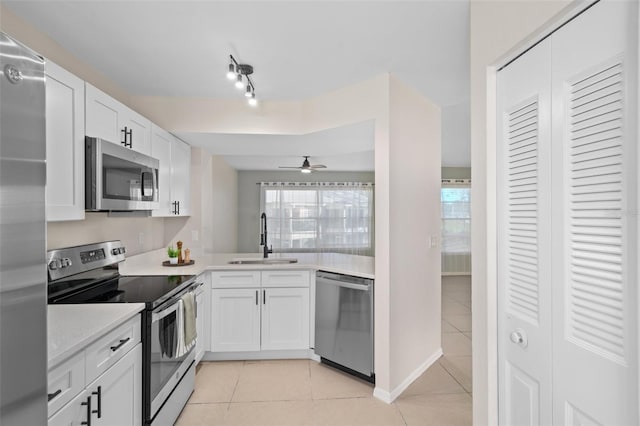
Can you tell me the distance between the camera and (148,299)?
1.88 m

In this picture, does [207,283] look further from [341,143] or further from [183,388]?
[341,143]

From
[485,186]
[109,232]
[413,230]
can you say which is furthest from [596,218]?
[109,232]

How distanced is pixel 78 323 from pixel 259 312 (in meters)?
1.77

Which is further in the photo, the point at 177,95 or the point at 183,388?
the point at 177,95

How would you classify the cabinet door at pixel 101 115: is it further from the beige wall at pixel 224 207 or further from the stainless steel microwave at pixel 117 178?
the beige wall at pixel 224 207

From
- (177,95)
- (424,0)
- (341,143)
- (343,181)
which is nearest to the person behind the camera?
(424,0)

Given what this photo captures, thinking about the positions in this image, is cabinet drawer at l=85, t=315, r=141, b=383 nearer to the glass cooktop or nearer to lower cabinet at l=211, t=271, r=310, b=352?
the glass cooktop

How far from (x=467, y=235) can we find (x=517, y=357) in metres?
6.19

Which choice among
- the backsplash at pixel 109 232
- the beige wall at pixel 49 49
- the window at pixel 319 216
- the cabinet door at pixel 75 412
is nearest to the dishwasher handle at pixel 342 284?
the backsplash at pixel 109 232

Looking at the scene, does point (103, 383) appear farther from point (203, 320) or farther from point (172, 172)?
point (172, 172)

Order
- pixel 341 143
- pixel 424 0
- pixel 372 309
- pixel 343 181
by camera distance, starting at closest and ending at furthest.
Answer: pixel 424 0
pixel 372 309
pixel 341 143
pixel 343 181

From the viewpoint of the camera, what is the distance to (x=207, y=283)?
9.90 feet

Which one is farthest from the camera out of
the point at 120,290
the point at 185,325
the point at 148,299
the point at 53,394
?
the point at 185,325

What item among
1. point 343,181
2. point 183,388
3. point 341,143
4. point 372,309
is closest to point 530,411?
point 372,309
